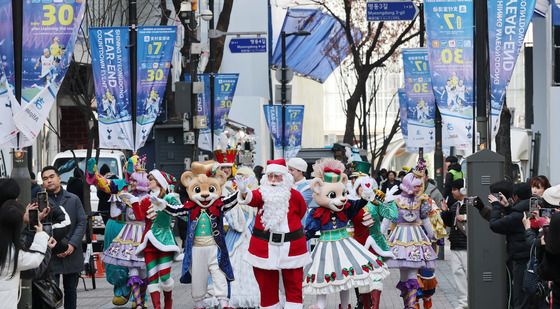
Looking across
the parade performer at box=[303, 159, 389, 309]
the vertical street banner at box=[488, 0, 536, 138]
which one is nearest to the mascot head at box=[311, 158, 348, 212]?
the parade performer at box=[303, 159, 389, 309]

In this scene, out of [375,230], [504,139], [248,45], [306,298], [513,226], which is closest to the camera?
[513,226]

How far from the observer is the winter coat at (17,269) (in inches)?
390

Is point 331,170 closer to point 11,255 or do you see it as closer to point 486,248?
point 486,248

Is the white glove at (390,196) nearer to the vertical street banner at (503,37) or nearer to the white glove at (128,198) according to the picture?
the vertical street banner at (503,37)

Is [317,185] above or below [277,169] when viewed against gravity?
below

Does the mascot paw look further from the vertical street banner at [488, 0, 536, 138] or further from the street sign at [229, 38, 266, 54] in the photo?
the street sign at [229, 38, 266, 54]

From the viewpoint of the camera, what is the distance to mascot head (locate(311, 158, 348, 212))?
563 inches

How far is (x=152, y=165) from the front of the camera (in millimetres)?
37375

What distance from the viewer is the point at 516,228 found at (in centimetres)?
1306

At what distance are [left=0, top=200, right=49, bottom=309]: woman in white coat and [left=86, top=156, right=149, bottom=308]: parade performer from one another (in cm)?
662

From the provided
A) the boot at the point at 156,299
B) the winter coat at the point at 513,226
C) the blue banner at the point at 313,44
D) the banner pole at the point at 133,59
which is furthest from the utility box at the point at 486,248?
the blue banner at the point at 313,44

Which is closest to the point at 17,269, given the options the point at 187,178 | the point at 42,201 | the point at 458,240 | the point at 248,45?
the point at 42,201

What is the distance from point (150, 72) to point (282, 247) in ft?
34.9

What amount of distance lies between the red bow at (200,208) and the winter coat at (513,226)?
3.50m
